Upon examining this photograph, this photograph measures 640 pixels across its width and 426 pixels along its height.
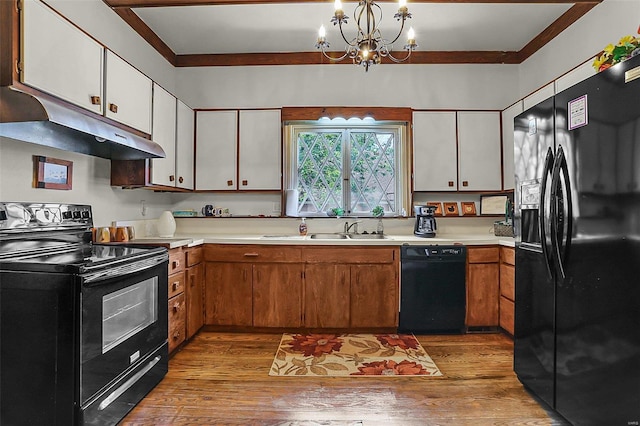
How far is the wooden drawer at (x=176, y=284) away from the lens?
2.58 meters

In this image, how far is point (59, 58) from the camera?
6.03ft

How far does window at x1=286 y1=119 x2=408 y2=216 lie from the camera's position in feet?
12.4

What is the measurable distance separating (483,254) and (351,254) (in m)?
1.17

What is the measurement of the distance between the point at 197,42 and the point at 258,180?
1.47m

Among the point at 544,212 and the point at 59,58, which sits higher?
the point at 59,58

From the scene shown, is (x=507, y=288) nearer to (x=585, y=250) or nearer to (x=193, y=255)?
(x=585, y=250)

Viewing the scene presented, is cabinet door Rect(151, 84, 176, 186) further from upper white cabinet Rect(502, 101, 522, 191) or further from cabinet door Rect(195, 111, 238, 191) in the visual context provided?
upper white cabinet Rect(502, 101, 522, 191)

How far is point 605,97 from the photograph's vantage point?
1.49 metres

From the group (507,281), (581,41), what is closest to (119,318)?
(507,281)

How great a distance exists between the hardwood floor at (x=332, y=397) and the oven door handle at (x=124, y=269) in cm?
77

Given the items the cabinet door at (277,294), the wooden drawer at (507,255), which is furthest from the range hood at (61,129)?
the wooden drawer at (507,255)

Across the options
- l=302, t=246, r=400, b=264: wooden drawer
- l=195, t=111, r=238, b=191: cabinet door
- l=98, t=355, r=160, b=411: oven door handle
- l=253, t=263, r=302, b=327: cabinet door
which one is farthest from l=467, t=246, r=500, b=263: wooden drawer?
l=98, t=355, r=160, b=411: oven door handle

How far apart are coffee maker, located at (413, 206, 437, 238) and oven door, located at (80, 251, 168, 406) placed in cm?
226

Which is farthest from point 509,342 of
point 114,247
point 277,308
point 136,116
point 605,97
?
point 136,116
